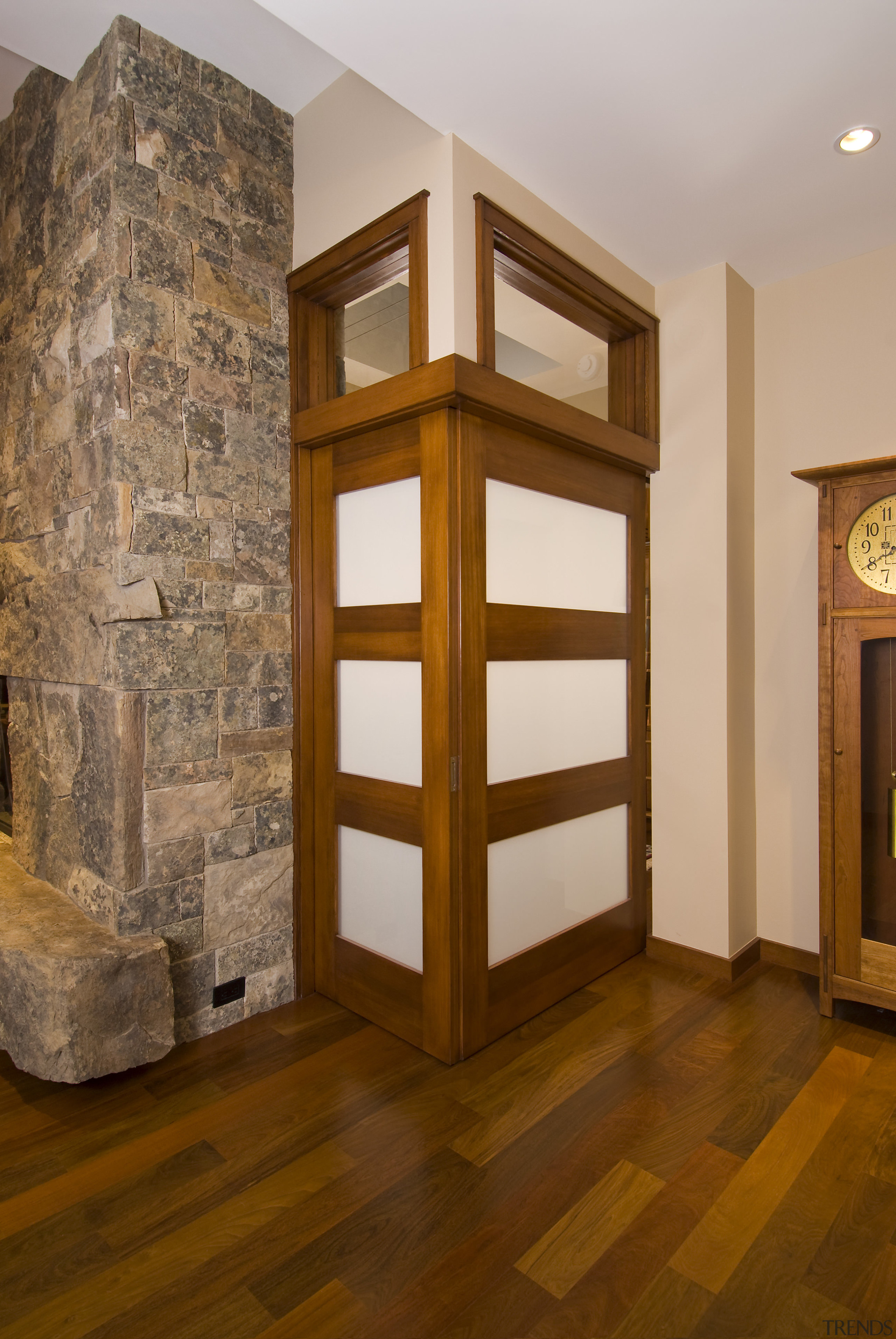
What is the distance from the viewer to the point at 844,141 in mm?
2188

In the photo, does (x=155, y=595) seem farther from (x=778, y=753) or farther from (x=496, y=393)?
(x=778, y=753)

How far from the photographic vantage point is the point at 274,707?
→ 2.59m

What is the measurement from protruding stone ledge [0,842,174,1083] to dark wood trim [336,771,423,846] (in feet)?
2.38

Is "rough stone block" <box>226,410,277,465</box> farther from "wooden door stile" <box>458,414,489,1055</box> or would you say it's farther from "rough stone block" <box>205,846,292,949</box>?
"rough stone block" <box>205,846,292,949</box>

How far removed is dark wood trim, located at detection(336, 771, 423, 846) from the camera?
7.77 ft

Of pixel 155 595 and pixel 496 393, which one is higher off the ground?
pixel 496 393

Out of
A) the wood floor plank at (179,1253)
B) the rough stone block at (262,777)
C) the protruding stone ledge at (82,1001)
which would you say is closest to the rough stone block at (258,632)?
the rough stone block at (262,777)

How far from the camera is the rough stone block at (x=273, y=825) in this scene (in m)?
2.54

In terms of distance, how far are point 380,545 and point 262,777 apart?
0.89 meters

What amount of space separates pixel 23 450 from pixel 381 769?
1753 millimetres

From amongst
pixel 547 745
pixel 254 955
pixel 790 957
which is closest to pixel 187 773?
pixel 254 955

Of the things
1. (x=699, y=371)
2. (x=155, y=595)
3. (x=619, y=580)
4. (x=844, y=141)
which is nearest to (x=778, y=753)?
(x=619, y=580)

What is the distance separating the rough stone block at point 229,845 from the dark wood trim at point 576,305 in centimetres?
168

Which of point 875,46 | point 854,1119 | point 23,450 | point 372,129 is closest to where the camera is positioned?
point 875,46
